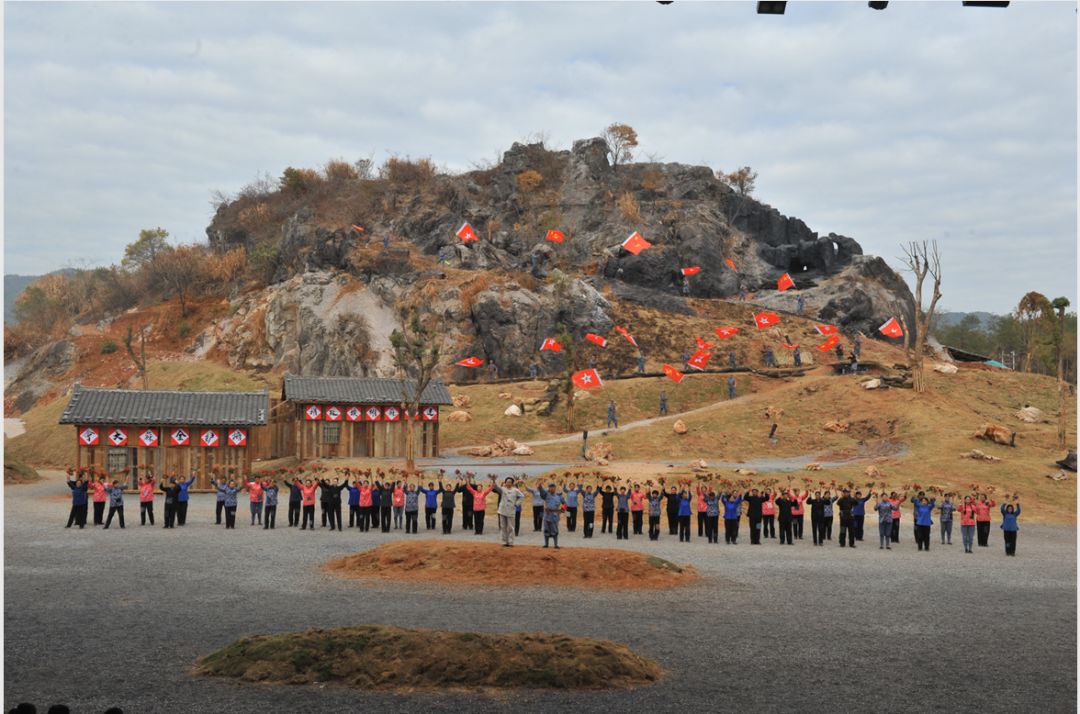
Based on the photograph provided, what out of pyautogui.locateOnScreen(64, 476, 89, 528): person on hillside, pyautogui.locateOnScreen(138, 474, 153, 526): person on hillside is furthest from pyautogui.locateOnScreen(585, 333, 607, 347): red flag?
pyautogui.locateOnScreen(64, 476, 89, 528): person on hillside

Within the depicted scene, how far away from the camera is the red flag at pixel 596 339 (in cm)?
7581

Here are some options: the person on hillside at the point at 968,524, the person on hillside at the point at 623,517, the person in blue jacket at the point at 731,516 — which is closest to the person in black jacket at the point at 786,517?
the person in blue jacket at the point at 731,516

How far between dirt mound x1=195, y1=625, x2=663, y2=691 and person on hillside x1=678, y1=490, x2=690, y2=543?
1570 cm

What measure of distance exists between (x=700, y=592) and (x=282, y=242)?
81426 millimetres

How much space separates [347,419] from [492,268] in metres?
41.6

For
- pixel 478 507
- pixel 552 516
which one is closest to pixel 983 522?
pixel 552 516

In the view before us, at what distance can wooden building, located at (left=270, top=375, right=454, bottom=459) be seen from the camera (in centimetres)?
4722

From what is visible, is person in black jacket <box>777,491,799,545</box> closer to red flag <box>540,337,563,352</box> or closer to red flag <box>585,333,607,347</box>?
red flag <box>540,337,563,352</box>

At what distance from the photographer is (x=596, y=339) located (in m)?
76.2

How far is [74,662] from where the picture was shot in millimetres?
13094

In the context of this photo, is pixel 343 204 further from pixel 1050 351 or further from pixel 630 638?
pixel 630 638

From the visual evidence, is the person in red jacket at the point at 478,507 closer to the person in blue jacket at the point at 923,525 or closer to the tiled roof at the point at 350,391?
the person in blue jacket at the point at 923,525

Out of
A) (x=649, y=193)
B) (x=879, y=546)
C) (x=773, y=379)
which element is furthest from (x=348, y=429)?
(x=649, y=193)

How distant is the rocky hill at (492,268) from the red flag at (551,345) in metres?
1.16
